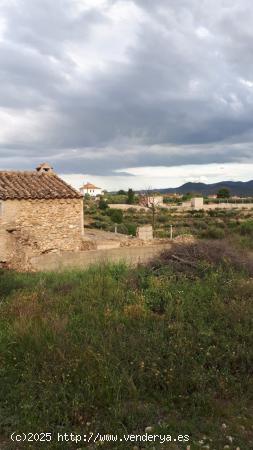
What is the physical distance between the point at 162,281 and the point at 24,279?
3.50m

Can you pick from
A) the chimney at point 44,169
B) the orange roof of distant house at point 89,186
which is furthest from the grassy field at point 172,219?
the orange roof of distant house at point 89,186

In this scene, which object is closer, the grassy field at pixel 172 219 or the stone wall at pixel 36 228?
the stone wall at pixel 36 228

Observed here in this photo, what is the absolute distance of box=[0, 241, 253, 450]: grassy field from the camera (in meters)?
4.28

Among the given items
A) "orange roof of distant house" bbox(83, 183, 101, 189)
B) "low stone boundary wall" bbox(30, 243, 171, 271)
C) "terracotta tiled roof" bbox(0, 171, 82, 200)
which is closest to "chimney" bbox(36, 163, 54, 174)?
"terracotta tiled roof" bbox(0, 171, 82, 200)

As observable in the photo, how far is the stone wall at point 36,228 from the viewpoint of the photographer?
13344 millimetres

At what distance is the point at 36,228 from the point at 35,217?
38cm

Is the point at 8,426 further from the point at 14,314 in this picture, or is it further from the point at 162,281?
the point at 162,281

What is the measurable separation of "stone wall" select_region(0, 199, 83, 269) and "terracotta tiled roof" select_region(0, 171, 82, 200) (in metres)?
0.21

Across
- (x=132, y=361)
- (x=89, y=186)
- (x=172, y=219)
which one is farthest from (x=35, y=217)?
(x=89, y=186)

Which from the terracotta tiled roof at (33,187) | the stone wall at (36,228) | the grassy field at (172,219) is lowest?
the grassy field at (172,219)

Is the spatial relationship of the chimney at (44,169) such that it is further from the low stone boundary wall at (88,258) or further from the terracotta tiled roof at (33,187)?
the low stone boundary wall at (88,258)

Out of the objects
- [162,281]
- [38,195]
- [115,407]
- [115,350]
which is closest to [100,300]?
[162,281]

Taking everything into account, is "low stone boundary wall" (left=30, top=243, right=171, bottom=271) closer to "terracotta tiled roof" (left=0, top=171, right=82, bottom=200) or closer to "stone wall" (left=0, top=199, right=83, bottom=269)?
"stone wall" (left=0, top=199, right=83, bottom=269)

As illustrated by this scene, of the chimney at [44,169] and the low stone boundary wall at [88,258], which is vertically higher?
the chimney at [44,169]
